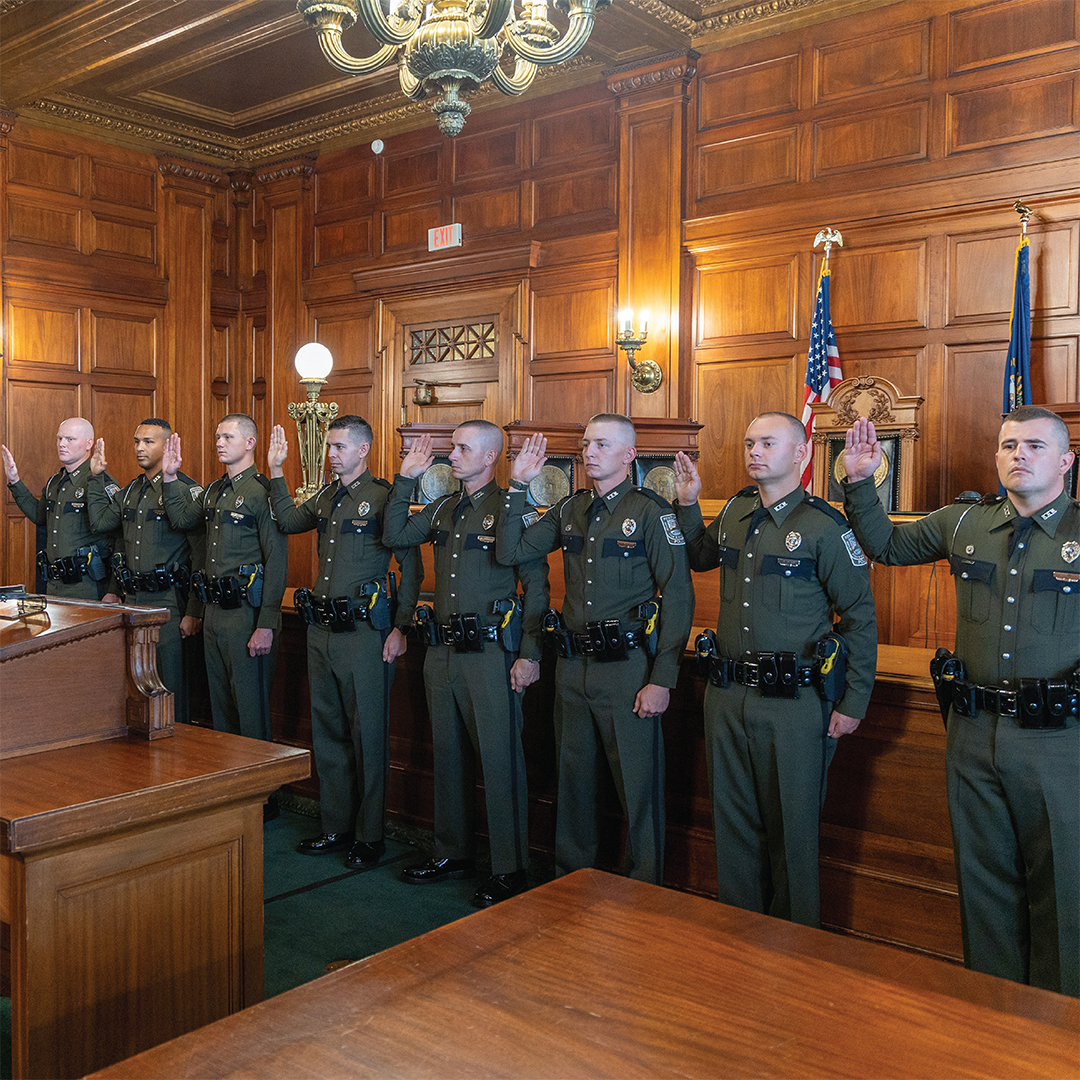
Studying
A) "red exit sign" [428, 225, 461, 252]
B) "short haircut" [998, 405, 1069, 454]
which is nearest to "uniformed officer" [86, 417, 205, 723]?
"red exit sign" [428, 225, 461, 252]

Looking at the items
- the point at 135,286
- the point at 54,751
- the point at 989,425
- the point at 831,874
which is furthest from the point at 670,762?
the point at 135,286

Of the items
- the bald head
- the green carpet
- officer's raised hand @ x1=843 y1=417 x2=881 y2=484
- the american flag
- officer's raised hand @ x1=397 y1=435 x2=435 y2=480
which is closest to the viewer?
officer's raised hand @ x1=843 y1=417 x2=881 y2=484

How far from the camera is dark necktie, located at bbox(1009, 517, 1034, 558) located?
8.65ft

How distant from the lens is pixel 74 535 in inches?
216

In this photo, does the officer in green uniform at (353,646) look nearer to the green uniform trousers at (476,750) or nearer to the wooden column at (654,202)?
the green uniform trousers at (476,750)

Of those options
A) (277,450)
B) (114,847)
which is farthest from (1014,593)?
(277,450)

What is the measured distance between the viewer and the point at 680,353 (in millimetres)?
6543

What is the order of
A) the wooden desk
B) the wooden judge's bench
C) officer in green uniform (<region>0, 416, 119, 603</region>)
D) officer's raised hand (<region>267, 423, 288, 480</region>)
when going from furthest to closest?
officer in green uniform (<region>0, 416, 119, 603</region>)
officer's raised hand (<region>267, 423, 288, 480</region>)
the wooden judge's bench
the wooden desk

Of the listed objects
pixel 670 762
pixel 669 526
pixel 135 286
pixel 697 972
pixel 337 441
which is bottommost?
pixel 670 762

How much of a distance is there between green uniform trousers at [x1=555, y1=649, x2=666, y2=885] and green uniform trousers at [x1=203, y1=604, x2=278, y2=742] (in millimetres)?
1594

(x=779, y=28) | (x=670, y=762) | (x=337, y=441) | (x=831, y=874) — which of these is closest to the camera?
(x=831, y=874)

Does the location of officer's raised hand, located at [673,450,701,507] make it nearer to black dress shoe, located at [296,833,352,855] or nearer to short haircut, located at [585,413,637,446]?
short haircut, located at [585,413,637,446]

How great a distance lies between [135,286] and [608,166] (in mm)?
3972

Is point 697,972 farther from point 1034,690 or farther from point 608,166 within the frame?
point 608,166
